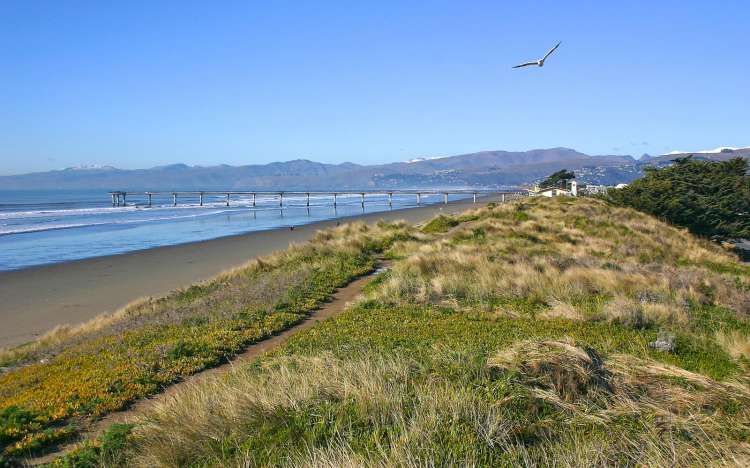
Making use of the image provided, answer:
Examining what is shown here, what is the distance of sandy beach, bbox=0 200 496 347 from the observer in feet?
55.3

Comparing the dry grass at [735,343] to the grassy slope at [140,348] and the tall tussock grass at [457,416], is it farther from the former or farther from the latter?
the grassy slope at [140,348]

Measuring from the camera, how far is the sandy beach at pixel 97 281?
16.9 m

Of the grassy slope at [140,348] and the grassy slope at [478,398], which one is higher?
the grassy slope at [478,398]

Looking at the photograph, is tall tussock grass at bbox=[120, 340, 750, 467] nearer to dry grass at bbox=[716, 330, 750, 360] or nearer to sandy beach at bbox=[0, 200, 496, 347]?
dry grass at bbox=[716, 330, 750, 360]

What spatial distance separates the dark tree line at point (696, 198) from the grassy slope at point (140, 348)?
27.2 m

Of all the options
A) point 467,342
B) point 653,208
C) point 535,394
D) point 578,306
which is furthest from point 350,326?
point 653,208

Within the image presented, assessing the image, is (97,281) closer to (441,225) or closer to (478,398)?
(441,225)

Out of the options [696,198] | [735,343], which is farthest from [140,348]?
[696,198]

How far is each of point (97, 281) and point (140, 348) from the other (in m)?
15.2

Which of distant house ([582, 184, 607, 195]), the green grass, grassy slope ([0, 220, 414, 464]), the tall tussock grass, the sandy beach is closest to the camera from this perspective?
the tall tussock grass

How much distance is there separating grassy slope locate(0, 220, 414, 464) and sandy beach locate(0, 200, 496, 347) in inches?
126

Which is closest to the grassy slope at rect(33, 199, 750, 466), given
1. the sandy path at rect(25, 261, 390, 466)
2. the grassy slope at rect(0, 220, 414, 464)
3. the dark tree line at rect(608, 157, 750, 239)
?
the sandy path at rect(25, 261, 390, 466)

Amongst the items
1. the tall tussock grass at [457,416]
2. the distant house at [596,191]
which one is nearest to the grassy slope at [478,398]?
the tall tussock grass at [457,416]

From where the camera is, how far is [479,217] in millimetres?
33906
